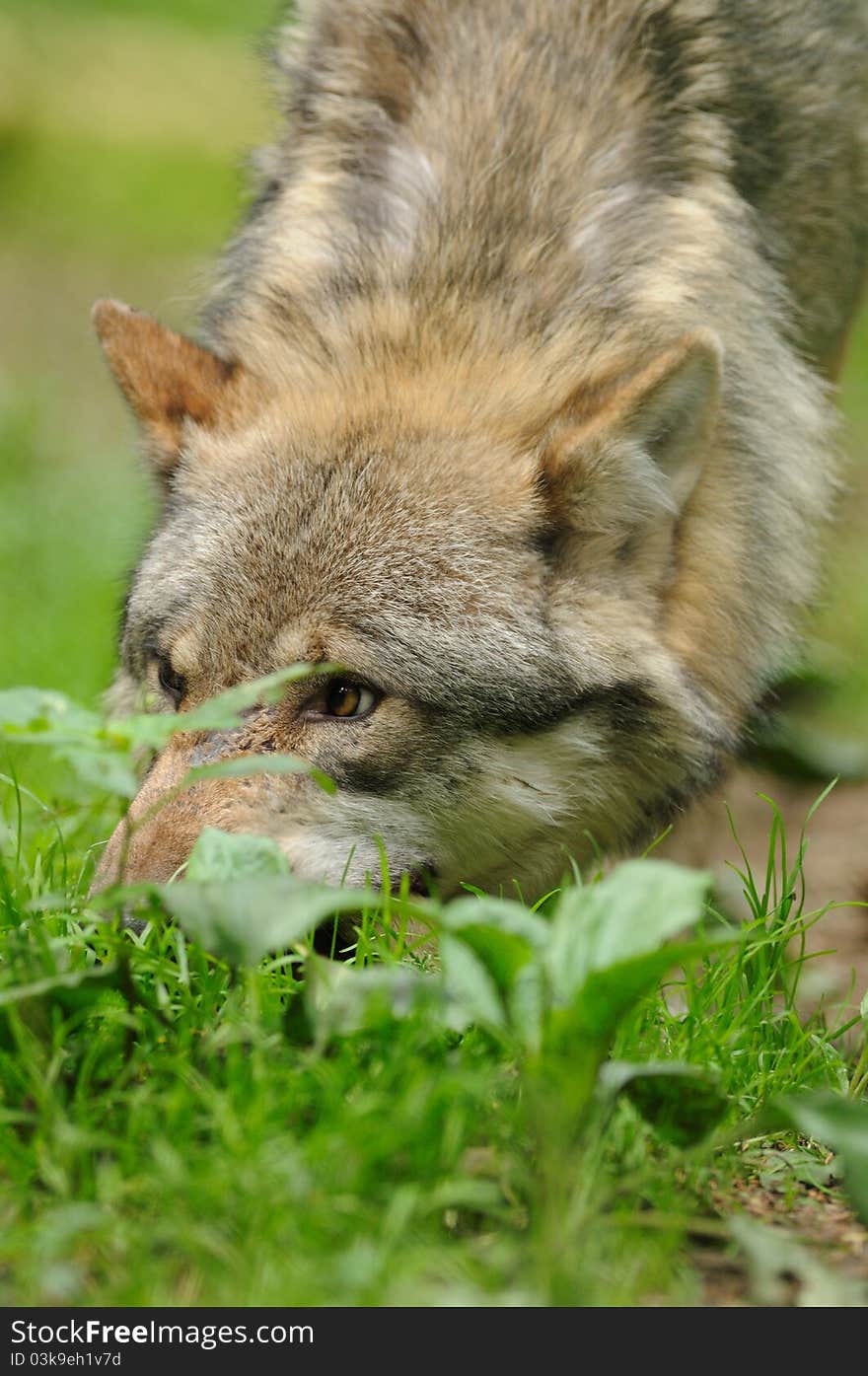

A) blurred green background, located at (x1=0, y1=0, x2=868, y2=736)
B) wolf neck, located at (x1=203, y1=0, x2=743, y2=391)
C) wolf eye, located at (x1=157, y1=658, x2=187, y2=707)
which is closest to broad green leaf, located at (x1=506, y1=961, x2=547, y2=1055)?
wolf eye, located at (x1=157, y1=658, x2=187, y2=707)

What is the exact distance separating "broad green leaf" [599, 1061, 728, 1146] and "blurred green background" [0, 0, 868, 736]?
7.88ft

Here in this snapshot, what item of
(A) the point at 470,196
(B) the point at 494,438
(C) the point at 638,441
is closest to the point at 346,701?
(B) the point at 494,438

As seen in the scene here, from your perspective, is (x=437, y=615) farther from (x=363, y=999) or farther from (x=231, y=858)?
(x=363, y=999)

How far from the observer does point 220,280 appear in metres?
4.80

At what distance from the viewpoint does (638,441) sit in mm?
3465

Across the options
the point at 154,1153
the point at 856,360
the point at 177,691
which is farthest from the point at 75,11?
the point at 154,1153

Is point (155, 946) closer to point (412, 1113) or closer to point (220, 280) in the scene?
point (412, 1113)

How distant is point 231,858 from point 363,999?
367 millimetres

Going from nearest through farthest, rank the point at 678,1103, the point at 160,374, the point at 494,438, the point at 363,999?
the point at 363,999
the point at 678,1103
the point at 494,438
the point at 160,374

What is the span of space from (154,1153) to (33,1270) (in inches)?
8.6

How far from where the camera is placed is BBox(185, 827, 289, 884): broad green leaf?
2445mm

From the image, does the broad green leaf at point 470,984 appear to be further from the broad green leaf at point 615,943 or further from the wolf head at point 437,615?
the wolf head at point 437,615

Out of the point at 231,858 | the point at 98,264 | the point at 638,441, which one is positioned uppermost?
the point at 638,441

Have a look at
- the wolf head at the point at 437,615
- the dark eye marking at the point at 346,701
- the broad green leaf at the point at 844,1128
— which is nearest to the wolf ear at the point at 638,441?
the wolf head at the point at 437,615
